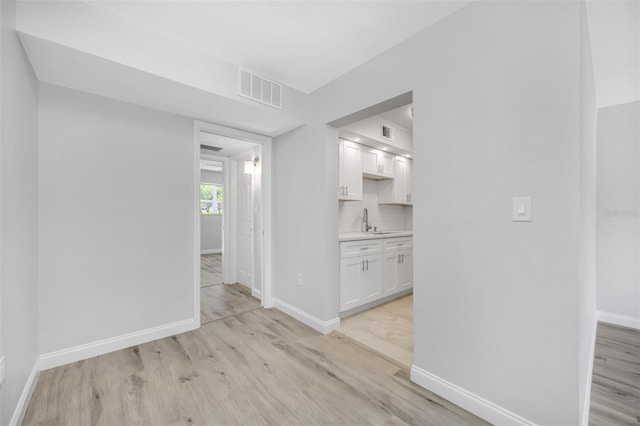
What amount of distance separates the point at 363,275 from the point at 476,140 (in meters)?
2.10

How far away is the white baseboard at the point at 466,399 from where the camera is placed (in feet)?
5.12

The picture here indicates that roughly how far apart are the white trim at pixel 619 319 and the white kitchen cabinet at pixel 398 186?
8.97 feet

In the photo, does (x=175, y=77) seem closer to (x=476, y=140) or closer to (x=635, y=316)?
→ (x=476, y=140)

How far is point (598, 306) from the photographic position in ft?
10.8

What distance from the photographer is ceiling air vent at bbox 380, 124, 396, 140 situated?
3.88m

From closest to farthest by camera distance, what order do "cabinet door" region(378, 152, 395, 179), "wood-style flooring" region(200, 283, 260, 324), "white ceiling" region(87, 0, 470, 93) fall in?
1. "white ceiling" region(87, 0, 470, 93)
2. "wood-style flooring" region(200, 283, 260, 324)
3. "cabinet door" region(378, 152, 395, 179)

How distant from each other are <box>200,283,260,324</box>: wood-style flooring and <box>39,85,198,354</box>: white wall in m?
0.48

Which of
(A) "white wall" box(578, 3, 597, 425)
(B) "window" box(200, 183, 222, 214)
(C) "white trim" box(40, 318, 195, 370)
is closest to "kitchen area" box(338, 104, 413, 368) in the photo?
(A) "white wall" box(578, 3, 597, 425)

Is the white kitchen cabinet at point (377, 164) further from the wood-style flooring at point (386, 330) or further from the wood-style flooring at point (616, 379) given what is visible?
the wood-style flooring at point (616, 379)

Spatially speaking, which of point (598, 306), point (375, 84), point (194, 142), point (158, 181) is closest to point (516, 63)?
point (375, 84)

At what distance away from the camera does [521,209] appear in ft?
5.00

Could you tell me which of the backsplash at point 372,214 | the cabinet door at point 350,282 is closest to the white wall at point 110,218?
the cabinet door at point 350,282

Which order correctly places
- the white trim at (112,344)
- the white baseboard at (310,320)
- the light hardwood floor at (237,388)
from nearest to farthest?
the light hardwood floor at (237,388) < the white trim at (112,344) < the white baseboard at (310,320)

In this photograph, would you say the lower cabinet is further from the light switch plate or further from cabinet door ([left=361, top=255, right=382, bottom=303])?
the light switch plate
